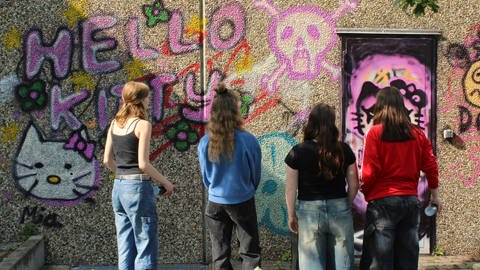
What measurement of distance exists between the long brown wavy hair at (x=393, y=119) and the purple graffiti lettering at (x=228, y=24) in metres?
1.91

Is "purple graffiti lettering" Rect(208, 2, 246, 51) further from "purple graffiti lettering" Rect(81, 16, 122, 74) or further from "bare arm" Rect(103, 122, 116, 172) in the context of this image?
"bare arm" Rect(103, 122, 116, 172)

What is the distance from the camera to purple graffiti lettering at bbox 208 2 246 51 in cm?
538

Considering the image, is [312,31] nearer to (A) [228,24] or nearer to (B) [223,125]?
(A) [228,24]

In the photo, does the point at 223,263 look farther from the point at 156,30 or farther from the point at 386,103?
the point at 156,30

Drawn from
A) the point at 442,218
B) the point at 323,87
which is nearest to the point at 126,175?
the point at 323,87

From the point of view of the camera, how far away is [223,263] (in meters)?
4.16

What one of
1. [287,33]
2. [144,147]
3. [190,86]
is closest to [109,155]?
[144,147]

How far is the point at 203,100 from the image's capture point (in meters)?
5.42

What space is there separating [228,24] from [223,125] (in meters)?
1.71

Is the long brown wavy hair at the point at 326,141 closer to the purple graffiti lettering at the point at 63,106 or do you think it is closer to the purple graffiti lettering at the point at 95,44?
the purple graffiti lettering at the point at 95,44

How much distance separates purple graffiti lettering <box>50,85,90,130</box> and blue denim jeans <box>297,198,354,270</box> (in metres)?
2.58

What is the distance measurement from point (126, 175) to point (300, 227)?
4.42ft

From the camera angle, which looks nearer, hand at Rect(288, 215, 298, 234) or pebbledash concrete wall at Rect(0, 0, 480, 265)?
hand at Rect(288, 215, 298, 234)

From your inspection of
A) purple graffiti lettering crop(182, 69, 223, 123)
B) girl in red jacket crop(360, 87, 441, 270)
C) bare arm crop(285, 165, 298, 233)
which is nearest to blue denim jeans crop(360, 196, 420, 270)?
girl in red jacket crop(360, 87, 441, 270)
